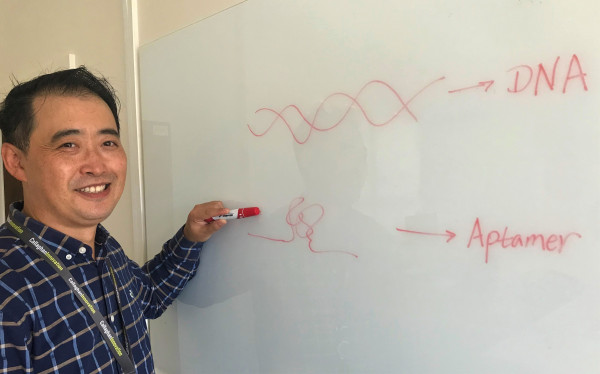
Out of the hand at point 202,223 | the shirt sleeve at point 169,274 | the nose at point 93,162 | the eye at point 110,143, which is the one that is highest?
the eye at point 110,143

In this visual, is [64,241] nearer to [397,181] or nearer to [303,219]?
[303,219]

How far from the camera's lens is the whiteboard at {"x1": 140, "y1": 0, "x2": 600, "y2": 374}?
52cm

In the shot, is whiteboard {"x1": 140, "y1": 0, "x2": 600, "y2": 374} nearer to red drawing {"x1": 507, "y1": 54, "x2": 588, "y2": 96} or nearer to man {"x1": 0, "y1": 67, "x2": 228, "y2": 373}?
red drawing {"x1": 507, "y1": 54, "x2": 588, "y2": 96}

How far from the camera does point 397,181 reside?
659 millimetres

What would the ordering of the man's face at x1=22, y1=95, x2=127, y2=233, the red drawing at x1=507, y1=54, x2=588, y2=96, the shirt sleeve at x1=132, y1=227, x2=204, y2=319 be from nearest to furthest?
the red drawing at x1=507, y1=54, x2=588, y2=96 → the man's face at x1=22, y1=95, x2=127, y2=233 → the shirt sleeve at x1=132, y1=227, x2=204, y2=319

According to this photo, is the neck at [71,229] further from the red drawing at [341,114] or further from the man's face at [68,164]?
the red drawing at [341,114]

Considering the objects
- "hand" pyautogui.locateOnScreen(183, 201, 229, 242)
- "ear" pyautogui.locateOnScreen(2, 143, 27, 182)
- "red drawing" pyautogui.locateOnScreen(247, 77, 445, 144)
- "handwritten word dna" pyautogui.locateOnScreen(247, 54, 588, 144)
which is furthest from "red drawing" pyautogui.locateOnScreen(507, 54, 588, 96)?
"ear" pyautogui.locateOnScreen(2, 143, 27, 182)

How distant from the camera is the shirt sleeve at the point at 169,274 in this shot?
98cm

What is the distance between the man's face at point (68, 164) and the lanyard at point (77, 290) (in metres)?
0.05

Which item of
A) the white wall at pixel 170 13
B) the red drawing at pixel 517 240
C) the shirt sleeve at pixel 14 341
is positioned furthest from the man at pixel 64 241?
the red drawing at pixel 517 240

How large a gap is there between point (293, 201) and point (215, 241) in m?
0.29

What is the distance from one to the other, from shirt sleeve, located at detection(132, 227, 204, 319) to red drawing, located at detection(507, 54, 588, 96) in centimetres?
76

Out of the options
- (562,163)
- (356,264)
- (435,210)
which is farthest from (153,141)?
(562,163)

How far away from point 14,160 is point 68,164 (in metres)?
0.14
